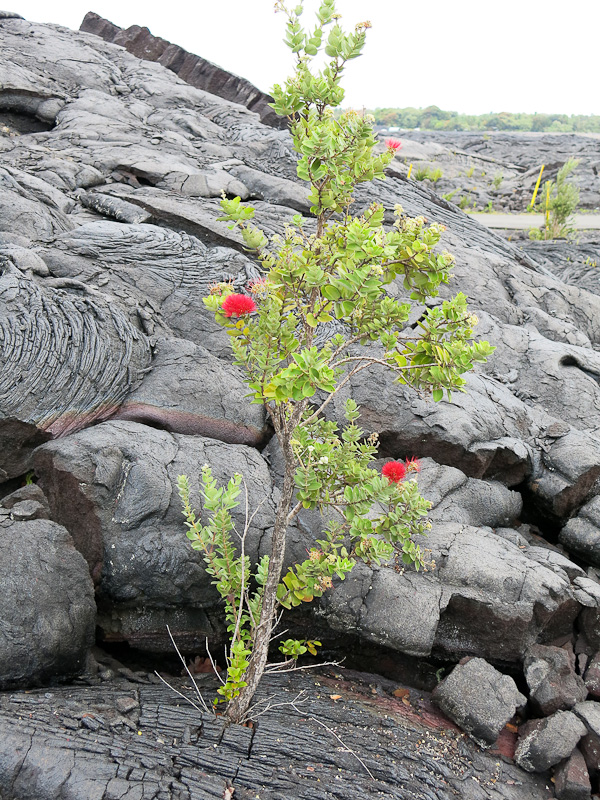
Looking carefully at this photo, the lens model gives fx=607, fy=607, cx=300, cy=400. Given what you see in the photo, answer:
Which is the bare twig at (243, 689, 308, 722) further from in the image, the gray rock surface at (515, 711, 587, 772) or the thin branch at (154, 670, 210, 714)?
the gray rock surface at (515, 711, 587, 772)

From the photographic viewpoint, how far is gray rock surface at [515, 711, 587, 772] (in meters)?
3.70

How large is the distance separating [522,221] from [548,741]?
15.9 m

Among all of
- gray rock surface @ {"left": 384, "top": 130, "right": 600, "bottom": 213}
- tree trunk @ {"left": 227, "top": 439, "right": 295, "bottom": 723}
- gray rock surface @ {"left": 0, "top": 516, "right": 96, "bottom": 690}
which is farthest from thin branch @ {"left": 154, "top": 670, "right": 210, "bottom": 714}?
gray rock surface @ {"left": 384, "top": 130, "right": 600, "bottom": 213}

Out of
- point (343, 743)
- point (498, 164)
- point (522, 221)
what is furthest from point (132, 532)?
point (498, 164)

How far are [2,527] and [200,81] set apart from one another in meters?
15.1

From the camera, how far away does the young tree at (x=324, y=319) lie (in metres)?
2.88

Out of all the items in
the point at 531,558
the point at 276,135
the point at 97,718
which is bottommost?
the point at 97,718

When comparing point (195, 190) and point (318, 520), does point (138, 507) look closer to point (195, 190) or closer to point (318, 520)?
point (318, 520)

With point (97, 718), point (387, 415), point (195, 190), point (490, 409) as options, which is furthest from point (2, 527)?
point (195, 190)

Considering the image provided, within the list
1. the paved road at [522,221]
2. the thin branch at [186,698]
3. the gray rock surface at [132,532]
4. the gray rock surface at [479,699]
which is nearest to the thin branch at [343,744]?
the thin branch at [186,698]

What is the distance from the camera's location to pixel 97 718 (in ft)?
10.2

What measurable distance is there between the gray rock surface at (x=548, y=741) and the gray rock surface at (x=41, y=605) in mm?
2778

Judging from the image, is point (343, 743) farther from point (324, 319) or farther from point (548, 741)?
point (324, 319)

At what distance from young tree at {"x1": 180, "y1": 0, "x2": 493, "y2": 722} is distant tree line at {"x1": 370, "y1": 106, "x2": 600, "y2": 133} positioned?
47.5 m
